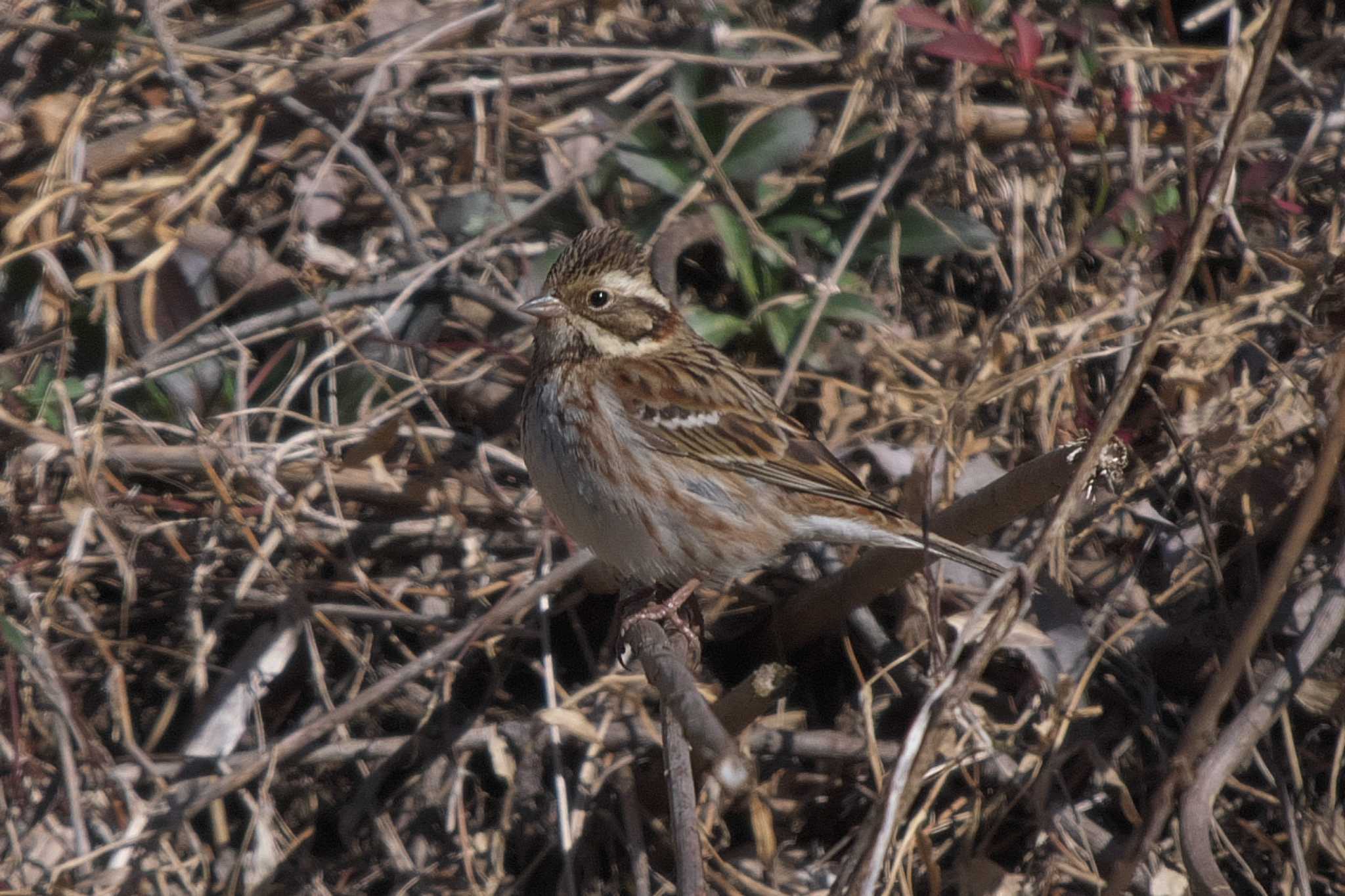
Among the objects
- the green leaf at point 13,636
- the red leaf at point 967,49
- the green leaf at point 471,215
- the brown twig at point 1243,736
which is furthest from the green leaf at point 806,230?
the green leaf at point 13,636

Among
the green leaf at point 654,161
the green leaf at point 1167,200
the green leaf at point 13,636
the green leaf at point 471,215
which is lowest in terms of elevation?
the green leaf at point 13,636

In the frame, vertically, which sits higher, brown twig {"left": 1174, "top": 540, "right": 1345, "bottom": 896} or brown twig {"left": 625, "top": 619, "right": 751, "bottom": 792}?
brown twig {"left": 625, "top": 619, "right": 751, "bottom": 792}

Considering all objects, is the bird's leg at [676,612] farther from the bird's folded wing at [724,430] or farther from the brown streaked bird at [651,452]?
the bird's folded wing at [724,430]

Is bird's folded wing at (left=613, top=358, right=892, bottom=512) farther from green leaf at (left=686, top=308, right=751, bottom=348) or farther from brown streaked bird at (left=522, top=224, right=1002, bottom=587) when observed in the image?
green leaf at (left=686, top=308, right=751, bottom=348)

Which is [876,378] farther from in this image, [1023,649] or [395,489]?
[395,489]

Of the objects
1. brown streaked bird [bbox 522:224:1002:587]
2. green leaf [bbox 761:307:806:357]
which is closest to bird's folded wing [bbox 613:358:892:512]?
brown streaked bird [bbox 522:224:1002:587]
